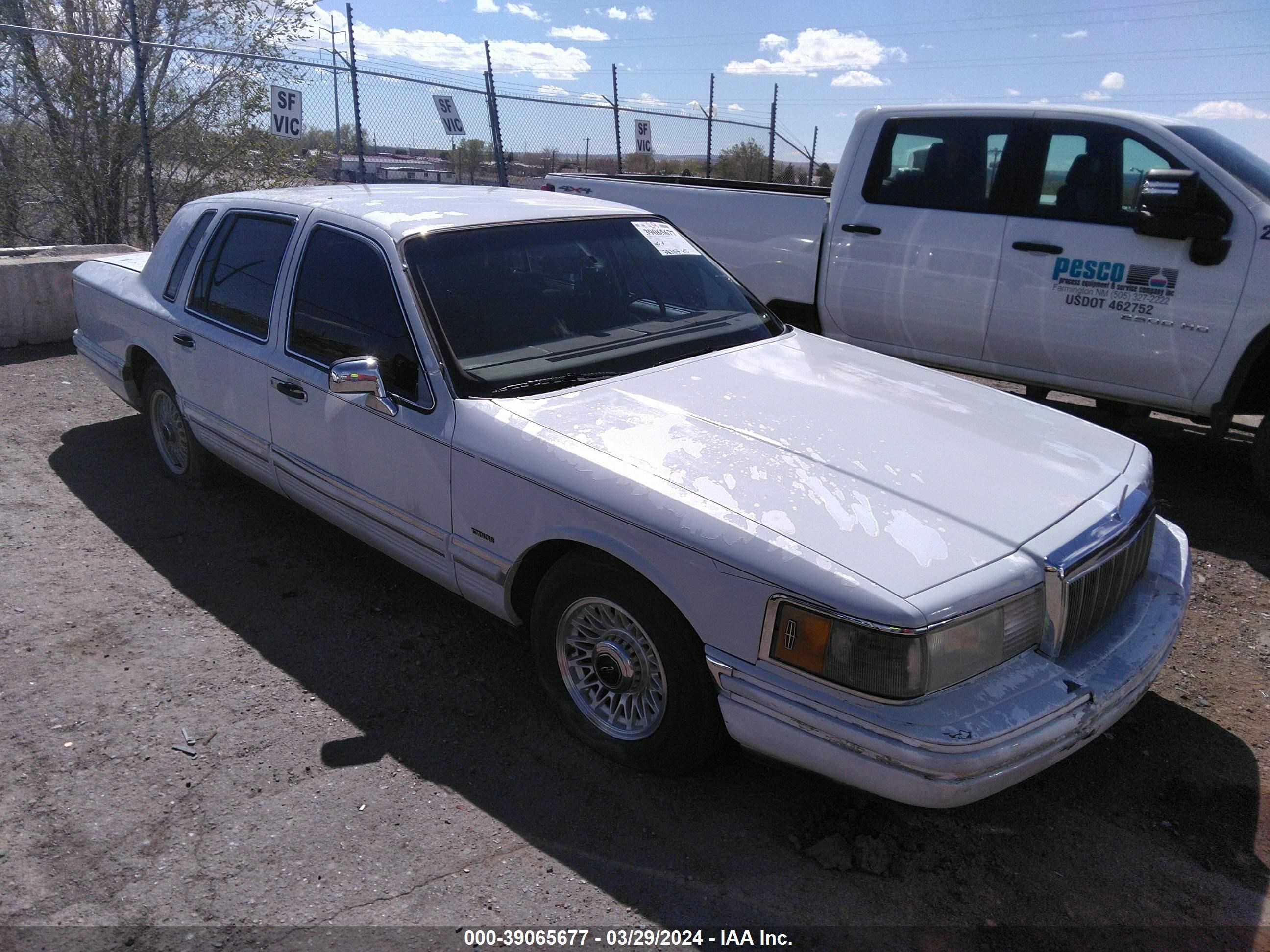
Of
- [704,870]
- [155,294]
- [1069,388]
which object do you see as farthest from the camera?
[1069,388]

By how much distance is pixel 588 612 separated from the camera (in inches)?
120

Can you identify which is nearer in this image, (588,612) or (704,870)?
(704,870)

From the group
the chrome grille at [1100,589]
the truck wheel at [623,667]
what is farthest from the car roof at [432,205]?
the chrome grille at [1100,589]

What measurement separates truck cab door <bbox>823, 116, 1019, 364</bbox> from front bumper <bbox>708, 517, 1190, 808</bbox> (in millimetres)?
3625

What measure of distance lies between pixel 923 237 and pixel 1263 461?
2.35 meters

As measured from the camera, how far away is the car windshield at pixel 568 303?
3422 mm

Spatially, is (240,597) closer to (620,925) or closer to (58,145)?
(620,925)

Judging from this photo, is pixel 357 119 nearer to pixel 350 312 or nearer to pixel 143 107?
pixel 143 107

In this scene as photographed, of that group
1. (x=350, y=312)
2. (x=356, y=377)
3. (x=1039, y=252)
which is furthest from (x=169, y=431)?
(x=1039, y=252)

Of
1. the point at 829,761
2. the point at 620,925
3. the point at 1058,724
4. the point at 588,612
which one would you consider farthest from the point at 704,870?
the point at 1058,724

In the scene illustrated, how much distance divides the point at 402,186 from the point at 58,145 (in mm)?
8022

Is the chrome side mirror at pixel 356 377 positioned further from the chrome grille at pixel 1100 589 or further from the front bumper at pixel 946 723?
the chrome grille at pixel 1100 589

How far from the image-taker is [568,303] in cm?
376

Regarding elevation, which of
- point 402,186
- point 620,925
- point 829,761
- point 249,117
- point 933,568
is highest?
point 249,117
